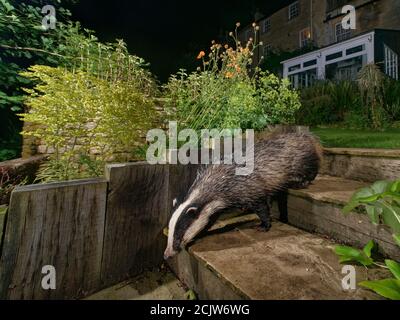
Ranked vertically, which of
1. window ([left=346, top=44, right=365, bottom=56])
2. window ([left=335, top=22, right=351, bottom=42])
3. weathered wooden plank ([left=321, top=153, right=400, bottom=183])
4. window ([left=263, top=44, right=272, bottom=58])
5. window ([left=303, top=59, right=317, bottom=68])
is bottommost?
weathered wooden plank ([left=321, top=153, right=400, bottom=183])

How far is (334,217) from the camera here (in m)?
2.22

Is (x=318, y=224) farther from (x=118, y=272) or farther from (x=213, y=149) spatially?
(x=118, y=272)

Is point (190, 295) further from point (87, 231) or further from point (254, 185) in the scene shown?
point (254, 185)

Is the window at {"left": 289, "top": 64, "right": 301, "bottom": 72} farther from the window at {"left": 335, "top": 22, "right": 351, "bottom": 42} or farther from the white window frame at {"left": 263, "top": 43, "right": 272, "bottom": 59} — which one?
the white window frame at {"left": 263, "top": 43, "right": 272, "bottom": 59}

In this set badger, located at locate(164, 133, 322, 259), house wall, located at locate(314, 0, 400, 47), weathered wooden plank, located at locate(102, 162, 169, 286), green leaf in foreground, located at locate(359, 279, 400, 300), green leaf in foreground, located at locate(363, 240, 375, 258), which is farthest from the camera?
house wall, located at locate(314, 0, 400, 47)

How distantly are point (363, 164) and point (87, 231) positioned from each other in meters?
3.13

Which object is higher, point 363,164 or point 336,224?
point 363,164

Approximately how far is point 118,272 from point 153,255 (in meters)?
0.38

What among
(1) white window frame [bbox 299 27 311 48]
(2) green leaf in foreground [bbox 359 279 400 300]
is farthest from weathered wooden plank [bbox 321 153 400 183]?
(1) white window frame [bbox 299 27 311 48]

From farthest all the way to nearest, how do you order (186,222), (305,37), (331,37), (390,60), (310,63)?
(305,37) → (331,37) → (310,63) → (390,60) → (186,222)

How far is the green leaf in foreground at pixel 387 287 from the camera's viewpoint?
1.32 m

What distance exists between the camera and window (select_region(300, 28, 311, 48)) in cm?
2220

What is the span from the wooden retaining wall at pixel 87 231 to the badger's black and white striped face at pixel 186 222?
0.30 meters

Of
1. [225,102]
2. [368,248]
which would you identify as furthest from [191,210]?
[225,102]
